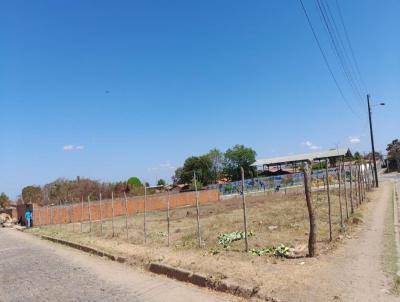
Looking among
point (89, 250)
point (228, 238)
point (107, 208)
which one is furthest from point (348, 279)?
point (107, 208)

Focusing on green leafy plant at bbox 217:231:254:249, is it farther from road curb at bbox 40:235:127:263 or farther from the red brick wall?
the red brick wall

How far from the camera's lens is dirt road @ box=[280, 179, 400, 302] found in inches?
289

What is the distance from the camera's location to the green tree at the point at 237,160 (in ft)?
338

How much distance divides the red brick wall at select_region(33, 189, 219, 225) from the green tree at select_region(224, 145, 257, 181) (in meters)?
48.9

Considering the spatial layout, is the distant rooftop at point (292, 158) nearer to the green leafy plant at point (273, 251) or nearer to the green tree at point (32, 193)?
the green tree at point (32, 193)

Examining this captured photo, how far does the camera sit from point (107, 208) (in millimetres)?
41156

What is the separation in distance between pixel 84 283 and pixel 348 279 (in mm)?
6157

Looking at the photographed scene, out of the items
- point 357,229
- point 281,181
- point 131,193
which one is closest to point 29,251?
point 357,229

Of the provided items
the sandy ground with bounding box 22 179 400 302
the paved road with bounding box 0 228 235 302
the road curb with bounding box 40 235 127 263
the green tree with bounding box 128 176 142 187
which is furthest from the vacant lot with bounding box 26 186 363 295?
the green tree with bounding box 128 176 142 187

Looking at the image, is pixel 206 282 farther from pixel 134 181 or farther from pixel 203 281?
pixel 134 181

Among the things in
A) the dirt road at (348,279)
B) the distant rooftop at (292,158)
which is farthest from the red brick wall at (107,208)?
the distant rooftop at (292,158)

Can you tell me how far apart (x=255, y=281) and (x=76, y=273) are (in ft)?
19.5

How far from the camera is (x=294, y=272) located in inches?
352

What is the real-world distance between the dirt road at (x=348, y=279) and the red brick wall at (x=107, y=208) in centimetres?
2199
